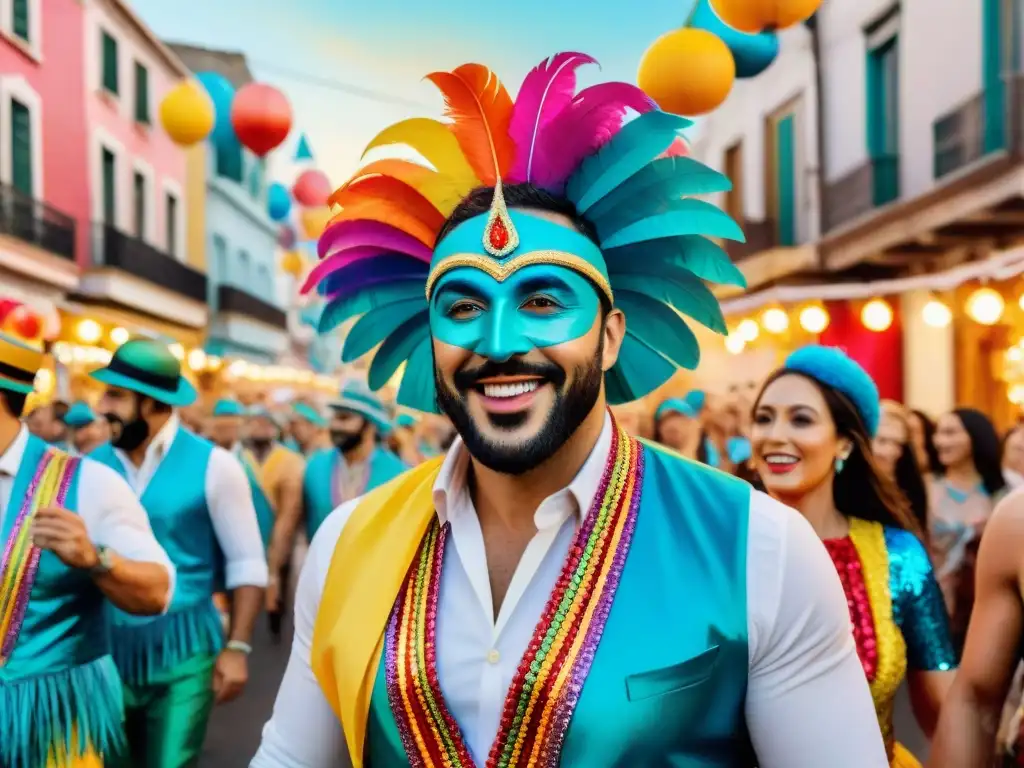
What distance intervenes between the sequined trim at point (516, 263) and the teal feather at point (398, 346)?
34 centimetres

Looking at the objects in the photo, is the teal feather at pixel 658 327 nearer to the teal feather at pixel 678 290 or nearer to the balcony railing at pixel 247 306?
the teal feather at pixel 678 290

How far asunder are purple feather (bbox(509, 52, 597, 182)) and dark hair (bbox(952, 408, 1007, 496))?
15.1ft

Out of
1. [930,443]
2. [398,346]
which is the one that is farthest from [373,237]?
[930,443]

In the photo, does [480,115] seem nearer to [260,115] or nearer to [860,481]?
[860,481]

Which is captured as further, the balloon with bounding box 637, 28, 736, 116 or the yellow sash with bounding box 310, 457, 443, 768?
the balloon with bounding box 637, 28, 736, 116

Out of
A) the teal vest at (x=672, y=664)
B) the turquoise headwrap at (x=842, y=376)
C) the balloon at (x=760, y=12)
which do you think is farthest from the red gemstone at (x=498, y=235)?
the balloon at (x=760, y=12)

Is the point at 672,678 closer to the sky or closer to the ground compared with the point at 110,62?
closer to the ground

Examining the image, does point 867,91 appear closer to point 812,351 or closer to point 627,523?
point 812,351

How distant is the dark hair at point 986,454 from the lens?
237 inches

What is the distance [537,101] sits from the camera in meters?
2.19

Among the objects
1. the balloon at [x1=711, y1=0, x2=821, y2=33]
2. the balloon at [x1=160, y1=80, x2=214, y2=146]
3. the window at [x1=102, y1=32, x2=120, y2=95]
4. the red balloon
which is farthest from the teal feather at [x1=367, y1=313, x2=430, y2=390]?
the window at [x1=102, y1=32, x2=120, y2=95]

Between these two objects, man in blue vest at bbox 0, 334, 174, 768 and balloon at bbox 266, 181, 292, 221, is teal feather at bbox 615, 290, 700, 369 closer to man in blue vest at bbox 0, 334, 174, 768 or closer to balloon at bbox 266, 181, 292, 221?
man in blue vest at bbox 0, 334, 174, 768

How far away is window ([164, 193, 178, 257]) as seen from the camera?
1050 inches

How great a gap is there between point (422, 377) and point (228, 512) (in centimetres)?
228
